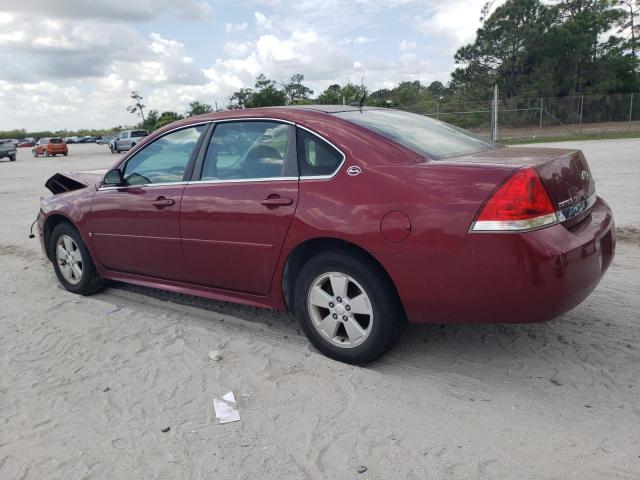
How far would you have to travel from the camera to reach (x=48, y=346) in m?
4.15

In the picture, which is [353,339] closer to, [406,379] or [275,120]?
[406,379]

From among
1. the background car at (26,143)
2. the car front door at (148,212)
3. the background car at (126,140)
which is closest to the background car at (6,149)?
the background car at (126,140)

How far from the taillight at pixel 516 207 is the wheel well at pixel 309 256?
68 centimetres

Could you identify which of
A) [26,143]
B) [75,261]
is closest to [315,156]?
[75,261]

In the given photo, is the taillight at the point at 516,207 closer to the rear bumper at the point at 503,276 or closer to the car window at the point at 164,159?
the rear bumper at the point at 503,276

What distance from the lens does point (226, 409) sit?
3143 mm

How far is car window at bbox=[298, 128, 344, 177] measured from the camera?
3.50 meters

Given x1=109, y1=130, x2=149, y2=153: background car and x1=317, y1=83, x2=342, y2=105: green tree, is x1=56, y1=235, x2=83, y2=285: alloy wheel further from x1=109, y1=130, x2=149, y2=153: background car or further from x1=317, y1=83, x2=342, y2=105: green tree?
x1=109, y1=130, x2=149, y2=153: background car

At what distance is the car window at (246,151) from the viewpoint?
12.5 ft

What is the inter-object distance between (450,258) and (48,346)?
306cm

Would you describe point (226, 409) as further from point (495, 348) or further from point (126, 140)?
point (126, 140)

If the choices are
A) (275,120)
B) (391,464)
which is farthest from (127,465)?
(275,120)

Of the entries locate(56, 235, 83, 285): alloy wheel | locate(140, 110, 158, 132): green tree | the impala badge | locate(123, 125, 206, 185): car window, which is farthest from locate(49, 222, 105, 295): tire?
locate(140, 110, 158, 132): green tree

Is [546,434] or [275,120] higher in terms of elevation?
[275,120]
